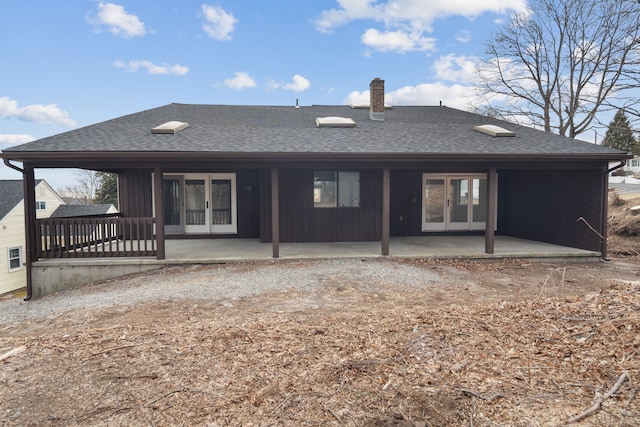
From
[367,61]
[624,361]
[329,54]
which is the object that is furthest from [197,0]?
[624,361]

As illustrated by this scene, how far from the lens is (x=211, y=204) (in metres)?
10.3

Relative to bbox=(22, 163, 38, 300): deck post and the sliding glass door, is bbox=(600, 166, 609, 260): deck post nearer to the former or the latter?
the sliding glass door

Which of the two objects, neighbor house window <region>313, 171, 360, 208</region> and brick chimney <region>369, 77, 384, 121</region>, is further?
brick chimney <region>369, 77, 384, 121</region>

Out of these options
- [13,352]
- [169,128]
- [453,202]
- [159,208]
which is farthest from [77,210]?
[13,352]

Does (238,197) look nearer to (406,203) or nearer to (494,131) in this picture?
(406,203)

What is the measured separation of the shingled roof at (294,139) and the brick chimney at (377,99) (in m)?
0.33

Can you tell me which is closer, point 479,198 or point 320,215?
point 320,215

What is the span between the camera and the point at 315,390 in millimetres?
2537

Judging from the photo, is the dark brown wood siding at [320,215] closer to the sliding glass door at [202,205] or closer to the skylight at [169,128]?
the sliding glass door at [202,205]

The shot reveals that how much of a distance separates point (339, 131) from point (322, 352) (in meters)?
6.92

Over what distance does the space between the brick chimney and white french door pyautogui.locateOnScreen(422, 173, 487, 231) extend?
2.34 m

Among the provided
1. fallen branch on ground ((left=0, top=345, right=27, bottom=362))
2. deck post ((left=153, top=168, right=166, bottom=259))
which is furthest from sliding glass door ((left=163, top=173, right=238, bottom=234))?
fallen branch on ground ((left=0, top=345, right=27, bottom=362))

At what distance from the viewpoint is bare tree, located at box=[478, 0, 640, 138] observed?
618 inches

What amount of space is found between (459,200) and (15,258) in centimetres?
1959
